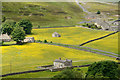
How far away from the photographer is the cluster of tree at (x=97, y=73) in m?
49.6

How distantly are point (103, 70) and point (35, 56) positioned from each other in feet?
102

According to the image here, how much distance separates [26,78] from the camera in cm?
5891

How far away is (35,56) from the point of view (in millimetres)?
83438

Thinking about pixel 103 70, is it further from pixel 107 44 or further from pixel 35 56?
pixel 107 44

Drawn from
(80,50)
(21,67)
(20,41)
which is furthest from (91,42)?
(21,67)

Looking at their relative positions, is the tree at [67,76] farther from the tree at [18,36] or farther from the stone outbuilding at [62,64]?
the tree at [18,36]

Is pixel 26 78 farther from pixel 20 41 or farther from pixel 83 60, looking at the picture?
pixel 20 41

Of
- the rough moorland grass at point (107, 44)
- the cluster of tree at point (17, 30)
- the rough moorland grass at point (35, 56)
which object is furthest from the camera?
the cluster of tree at point (17, 30)

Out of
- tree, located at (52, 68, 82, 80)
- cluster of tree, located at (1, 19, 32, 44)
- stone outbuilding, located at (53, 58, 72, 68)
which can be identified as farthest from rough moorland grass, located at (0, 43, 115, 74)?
tree, located at (52, 68, 82, 80)

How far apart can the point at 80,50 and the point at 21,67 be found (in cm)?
3340

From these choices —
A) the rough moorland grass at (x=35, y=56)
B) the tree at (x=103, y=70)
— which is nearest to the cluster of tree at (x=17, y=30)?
the rough moorland grass at (x=35, y=56)

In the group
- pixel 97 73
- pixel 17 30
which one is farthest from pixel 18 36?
pixel 97 73

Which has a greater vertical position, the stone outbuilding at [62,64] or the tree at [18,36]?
the tree at [18,36]

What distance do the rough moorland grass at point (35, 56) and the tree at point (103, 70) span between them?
17.1 meters
